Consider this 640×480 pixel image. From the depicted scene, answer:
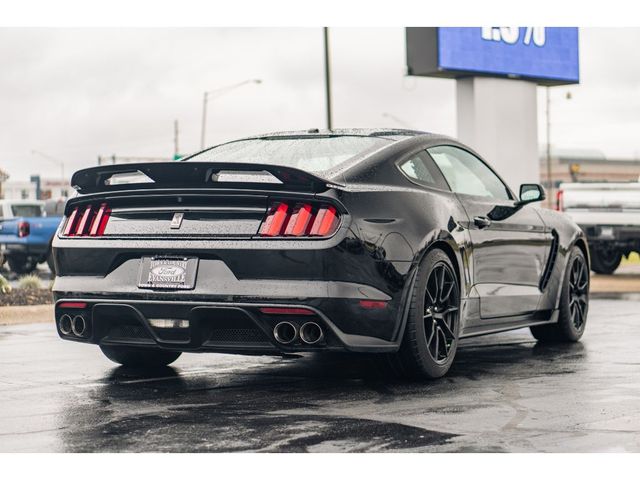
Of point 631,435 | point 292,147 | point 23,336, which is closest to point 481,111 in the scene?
point 23,336

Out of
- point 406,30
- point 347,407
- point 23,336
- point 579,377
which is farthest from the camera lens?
point 406,30

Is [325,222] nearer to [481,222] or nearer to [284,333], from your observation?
[284,333]

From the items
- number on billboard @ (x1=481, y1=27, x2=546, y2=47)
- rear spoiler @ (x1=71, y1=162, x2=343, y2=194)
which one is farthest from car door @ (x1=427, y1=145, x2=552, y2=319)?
number on billboard @ (x1=481, y1=27, x2=546, y2=47)

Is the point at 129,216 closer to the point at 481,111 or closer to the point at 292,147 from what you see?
the point at 292,147

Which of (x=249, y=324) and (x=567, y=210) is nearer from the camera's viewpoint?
(x=249, y=324)

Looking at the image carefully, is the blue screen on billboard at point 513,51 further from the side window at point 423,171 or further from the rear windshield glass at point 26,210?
the side window at point 423,171

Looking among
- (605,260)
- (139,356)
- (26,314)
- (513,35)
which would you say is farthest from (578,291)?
(513,35)

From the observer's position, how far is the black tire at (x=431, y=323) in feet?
24.0

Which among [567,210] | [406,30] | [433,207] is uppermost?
[406,30]

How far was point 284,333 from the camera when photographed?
686 centimetres

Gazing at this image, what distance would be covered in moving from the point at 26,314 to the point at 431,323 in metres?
6.78

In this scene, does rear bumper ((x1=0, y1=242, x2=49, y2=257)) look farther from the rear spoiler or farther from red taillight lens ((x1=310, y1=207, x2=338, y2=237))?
red taillight lens ((x1=310, y1=207, x2=338, y2=237))

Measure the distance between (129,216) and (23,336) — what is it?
4.06 metres

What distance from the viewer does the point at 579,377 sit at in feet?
26.0
